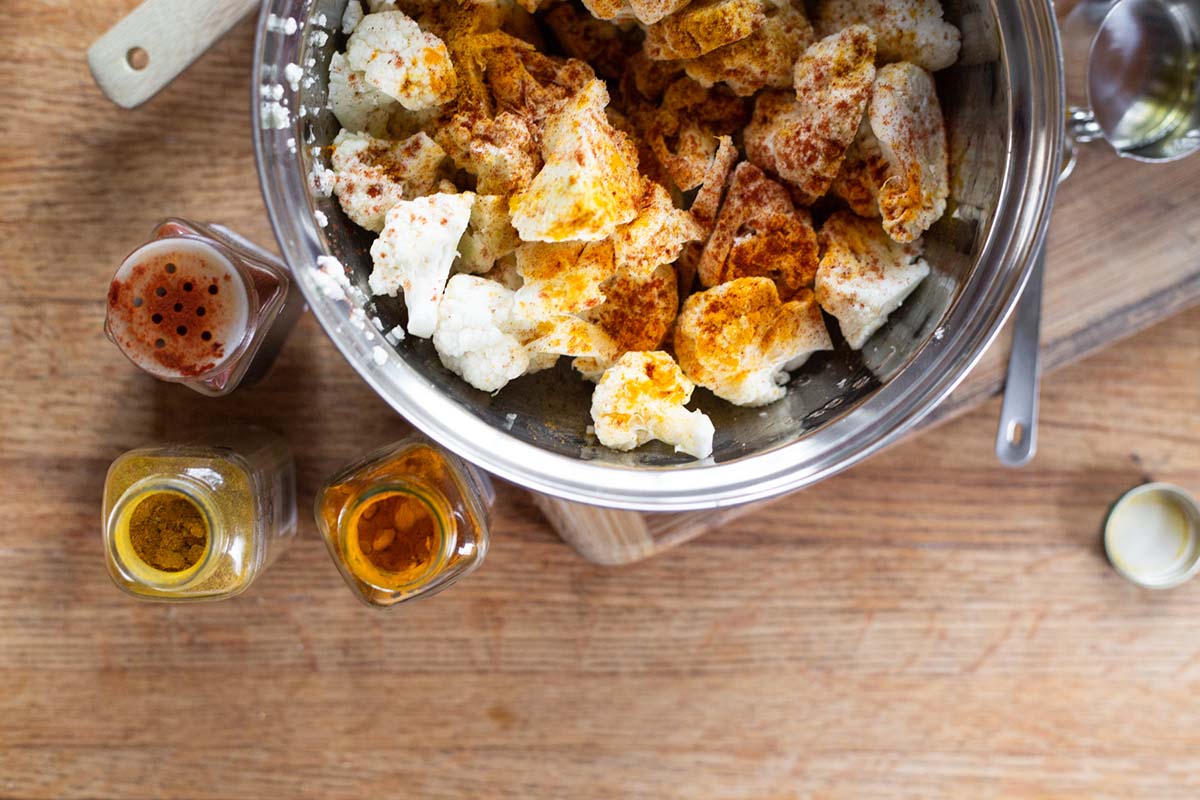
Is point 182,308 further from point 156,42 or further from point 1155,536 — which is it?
point 1155,536

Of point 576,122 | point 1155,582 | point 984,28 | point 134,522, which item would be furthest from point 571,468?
point 1155,582

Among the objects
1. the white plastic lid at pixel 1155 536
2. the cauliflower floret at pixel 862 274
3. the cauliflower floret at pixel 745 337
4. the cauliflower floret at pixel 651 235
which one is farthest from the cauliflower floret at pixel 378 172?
the white plastic lid at pixel 1155 536

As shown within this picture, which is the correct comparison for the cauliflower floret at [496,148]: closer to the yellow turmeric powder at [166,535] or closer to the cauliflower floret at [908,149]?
the cauliflower floret at [908,149]

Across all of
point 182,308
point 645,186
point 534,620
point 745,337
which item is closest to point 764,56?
point 645,186

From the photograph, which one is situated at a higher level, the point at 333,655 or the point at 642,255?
the point at 642,255

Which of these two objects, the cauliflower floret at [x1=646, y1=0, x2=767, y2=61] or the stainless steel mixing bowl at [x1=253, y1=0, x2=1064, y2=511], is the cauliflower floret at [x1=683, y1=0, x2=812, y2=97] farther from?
the stainless steel mixing bowl at [x1=253, y1=0, x2=1064, y2=511]

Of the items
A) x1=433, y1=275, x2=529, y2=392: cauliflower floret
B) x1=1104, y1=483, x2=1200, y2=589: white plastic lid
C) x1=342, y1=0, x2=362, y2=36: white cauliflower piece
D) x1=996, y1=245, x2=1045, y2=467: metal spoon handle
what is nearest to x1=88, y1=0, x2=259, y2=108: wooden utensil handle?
x1=342, y1=0, x2=362, y2=36: white cauliflower piece

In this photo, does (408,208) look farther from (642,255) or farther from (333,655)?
(333,655)
